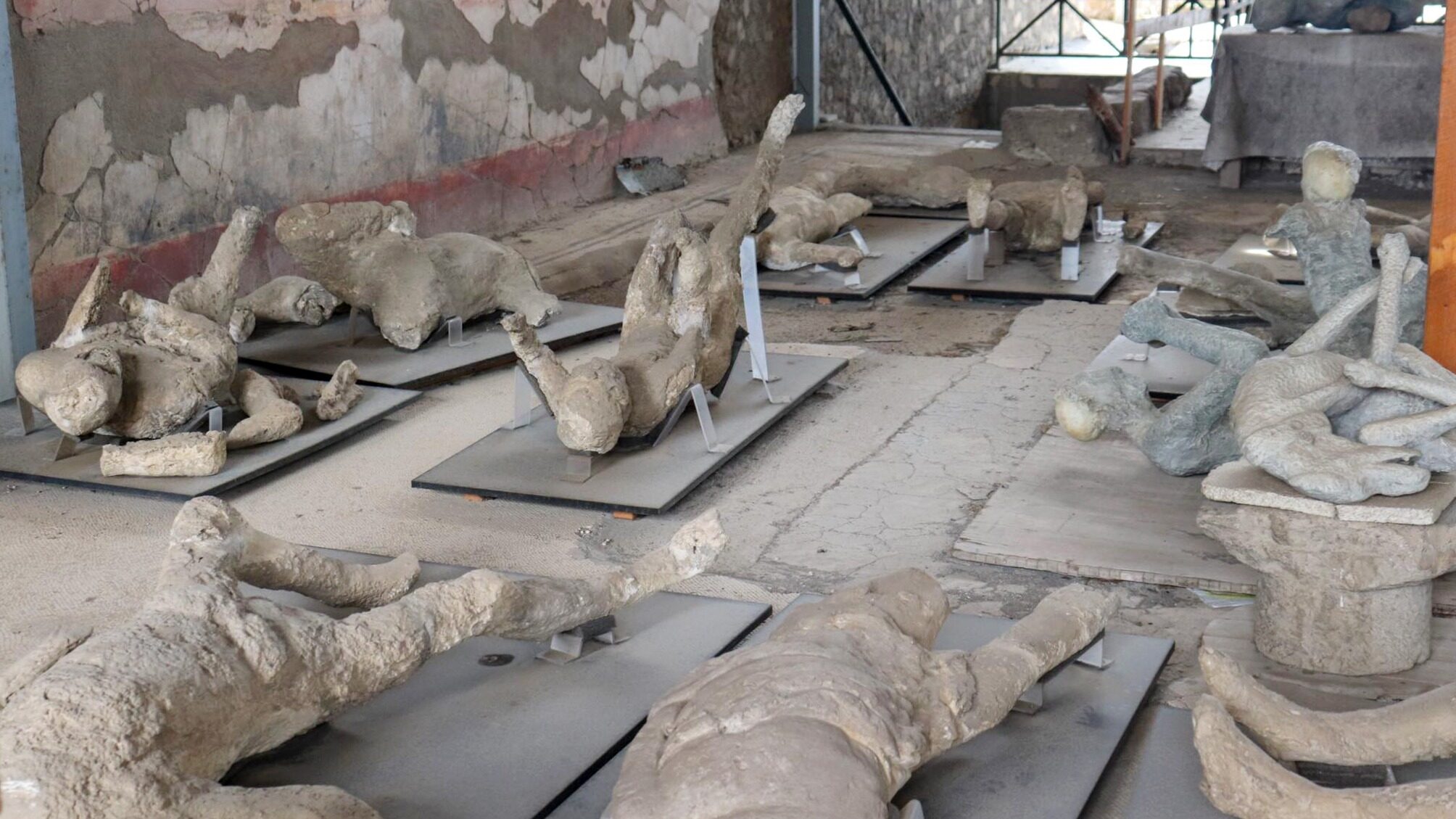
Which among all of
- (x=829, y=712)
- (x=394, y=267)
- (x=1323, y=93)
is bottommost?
(x=829, y=712)

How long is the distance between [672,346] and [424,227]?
10.2 ft

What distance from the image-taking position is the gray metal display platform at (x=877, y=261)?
692 cm

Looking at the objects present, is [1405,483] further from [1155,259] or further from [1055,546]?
[1155,259]

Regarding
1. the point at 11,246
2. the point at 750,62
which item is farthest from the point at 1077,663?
the point at 750,62

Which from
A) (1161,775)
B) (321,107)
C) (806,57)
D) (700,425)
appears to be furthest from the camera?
(806,57)

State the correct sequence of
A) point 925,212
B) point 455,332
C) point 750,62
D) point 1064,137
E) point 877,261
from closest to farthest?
1. point 455,332
2. point 877,261
3. point 925,212
4. point 1064,137
5. point 750,62

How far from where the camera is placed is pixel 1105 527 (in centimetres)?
406

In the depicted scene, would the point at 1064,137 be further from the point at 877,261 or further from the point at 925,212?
the point at 877,261

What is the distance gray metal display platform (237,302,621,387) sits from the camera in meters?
5.71

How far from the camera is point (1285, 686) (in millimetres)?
3211

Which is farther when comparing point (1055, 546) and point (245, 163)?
point (245, 163)

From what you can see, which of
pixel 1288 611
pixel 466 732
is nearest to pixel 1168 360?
pixel 1288 611

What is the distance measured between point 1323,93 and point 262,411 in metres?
6.29

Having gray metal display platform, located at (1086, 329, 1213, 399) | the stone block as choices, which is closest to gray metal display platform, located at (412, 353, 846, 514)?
gray metal display platform, located at (1086, 329, 1213, 399)
